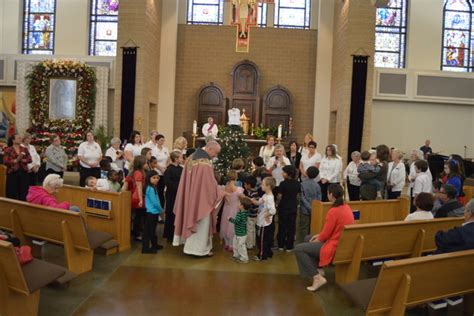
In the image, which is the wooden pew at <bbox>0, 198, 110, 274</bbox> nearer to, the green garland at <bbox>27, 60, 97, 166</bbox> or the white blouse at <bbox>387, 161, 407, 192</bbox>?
the white blouse at <bbox>387, 161, 407, 192</bbox>

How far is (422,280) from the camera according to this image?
13.6 ft

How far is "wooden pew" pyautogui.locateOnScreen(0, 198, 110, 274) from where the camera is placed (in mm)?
5504

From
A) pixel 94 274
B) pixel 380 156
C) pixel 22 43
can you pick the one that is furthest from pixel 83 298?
pixel 22 43

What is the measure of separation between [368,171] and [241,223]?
300cm

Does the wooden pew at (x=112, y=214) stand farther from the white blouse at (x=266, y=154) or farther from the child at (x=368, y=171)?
the child at (x=368, y=171)

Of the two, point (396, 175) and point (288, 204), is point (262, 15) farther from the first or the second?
point (288, 204)

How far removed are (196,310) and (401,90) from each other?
46.1 ft

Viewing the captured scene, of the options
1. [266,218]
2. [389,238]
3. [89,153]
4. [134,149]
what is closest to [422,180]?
[389,238]

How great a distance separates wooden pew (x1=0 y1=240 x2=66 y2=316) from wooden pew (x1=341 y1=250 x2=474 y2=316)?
262cm

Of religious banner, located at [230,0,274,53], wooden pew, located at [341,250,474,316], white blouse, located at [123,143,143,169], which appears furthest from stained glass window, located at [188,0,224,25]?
wooden pew, located at [341,250,474,316]

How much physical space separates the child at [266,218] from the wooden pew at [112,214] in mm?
1813

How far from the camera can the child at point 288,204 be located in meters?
7.08

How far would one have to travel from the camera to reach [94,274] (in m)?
5.84

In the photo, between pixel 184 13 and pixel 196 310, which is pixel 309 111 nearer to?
pixel 184 13
